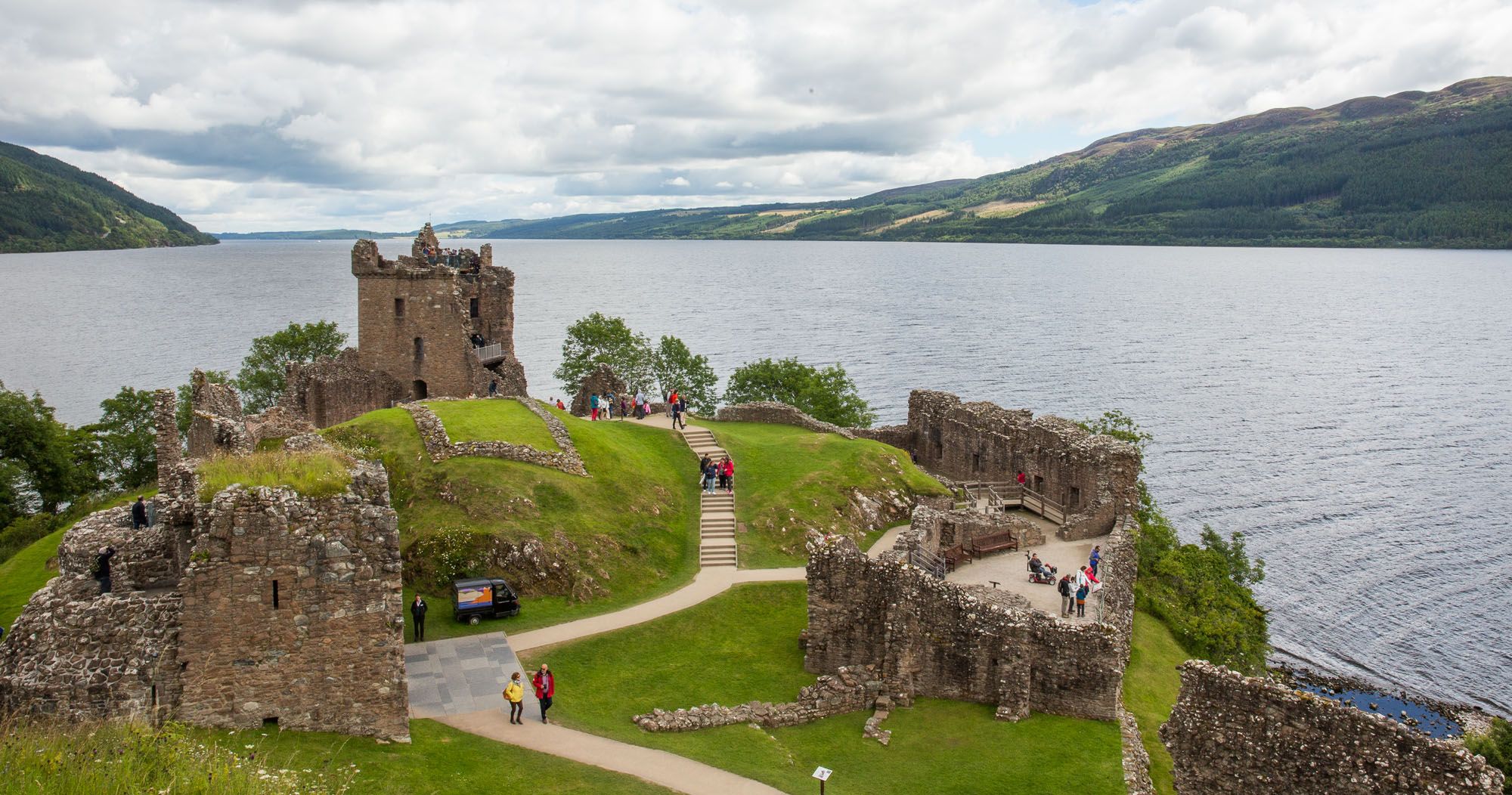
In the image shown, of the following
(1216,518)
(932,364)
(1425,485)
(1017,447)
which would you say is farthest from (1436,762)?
(932,364)

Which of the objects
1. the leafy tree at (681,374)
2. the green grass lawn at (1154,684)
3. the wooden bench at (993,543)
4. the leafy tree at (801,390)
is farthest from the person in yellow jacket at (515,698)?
the leafy tree at (681,374)

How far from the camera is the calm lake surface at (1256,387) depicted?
5747 cm

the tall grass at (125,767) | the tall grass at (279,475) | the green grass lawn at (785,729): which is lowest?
the green grass lawn at (785,729)

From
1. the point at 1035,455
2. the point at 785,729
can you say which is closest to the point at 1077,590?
the point at 785,729

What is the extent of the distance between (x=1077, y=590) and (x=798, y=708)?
10518mm

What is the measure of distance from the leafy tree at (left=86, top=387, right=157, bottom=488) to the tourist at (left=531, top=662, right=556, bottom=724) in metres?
54.5

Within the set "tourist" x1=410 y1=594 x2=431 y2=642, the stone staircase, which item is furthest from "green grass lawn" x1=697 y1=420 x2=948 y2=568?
"tourist" x1=410 y1=594 x2=431 y2=642

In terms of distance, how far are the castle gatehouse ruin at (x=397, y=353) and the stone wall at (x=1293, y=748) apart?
125 feet

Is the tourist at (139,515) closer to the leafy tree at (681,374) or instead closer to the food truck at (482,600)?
the food truck at (482,600)

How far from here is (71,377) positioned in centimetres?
11069

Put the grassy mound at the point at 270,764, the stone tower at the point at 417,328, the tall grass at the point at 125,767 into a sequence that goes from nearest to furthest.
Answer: the tall grass at the point at 125,767
the grassy mound at the point at 270,764
the stone tower at the point at 417,328

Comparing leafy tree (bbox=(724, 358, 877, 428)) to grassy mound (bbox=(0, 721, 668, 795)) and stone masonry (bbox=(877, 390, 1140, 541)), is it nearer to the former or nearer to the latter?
stone masonry (bbox=(877, 390, 1140, 541))

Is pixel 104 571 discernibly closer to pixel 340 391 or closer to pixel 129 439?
pixel 340 391

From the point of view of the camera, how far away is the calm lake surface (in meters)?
57.5
